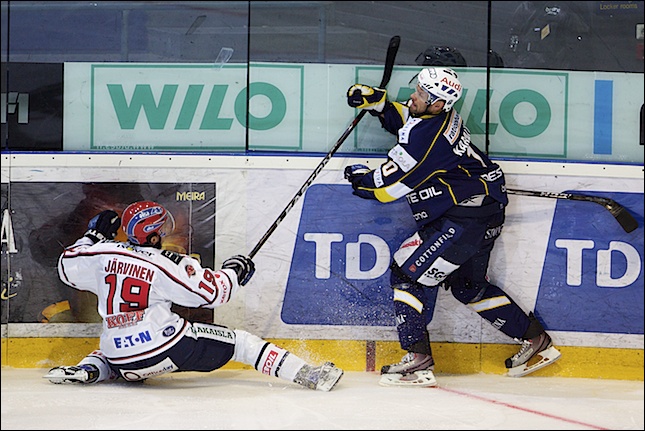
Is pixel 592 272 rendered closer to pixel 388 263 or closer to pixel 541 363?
pixel 541 363

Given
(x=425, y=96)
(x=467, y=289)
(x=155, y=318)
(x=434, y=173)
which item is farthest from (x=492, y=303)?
(x=155, y=318)

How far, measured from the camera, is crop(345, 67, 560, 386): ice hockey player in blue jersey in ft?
11.1

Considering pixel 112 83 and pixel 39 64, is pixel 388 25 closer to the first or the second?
pixel 112 83

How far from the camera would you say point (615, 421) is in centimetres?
281

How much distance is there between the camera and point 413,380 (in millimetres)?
3389

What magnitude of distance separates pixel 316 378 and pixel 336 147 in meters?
0.97

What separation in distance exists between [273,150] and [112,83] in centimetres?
74

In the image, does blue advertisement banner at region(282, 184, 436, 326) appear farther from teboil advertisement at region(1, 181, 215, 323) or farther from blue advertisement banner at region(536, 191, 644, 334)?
blue advertisement banner at region(536, 191, 644, 334)

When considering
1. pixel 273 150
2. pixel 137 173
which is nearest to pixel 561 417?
pixel 273 150

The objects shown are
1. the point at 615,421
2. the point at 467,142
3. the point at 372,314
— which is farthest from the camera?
Result: the point at 372,314

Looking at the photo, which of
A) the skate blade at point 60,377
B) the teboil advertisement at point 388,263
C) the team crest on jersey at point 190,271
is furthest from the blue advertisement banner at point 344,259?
the skate blade at point 60,377

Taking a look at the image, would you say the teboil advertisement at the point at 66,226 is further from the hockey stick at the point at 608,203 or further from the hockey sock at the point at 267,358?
the hockey stick at the point at 608,203

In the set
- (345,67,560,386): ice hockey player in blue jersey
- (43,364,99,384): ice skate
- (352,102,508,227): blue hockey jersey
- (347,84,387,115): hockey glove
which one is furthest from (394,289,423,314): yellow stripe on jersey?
(43,364,99,384): ice skate

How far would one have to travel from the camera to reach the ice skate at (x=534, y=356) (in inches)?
141
